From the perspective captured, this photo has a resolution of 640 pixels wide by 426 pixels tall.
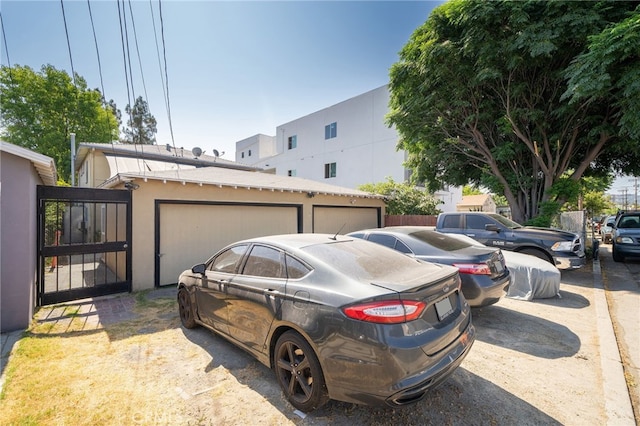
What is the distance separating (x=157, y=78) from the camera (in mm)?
7559

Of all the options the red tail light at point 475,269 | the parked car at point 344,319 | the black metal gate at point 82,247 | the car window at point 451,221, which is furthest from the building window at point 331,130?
the parked car at point 344,319

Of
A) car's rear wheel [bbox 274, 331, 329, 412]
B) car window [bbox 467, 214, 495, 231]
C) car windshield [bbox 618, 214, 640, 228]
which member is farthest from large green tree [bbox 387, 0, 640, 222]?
car's rear wheel [bbox 274, 331, 329, 412]

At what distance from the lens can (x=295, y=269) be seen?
2857mm

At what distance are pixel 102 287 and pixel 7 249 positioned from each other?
2.19 meters

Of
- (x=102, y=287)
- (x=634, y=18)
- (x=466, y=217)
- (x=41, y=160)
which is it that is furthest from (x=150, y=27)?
(x=634, y=18)

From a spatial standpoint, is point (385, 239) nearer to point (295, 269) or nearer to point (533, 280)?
point (295, 269)

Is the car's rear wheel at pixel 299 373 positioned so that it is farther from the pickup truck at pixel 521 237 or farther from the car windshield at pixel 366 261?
the pickup truck at pixel 521 237

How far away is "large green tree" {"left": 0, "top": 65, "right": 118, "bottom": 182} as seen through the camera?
23.5m

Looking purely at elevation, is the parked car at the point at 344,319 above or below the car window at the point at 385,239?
below

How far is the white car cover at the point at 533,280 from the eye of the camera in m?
5.66

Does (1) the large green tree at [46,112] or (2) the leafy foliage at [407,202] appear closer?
(2) the leafy foliage at [407,202]

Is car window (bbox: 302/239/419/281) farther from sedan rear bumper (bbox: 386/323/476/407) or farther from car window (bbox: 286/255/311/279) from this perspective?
sedan rear bumper (bbox: 386/323/476/407)

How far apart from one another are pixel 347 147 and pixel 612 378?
2192cm

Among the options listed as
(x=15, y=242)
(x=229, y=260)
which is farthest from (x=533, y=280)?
(x=15, y=242)
